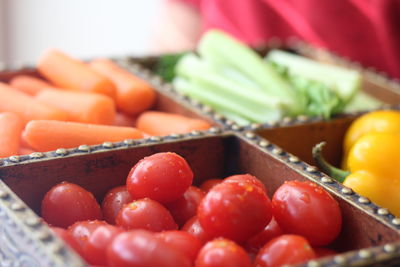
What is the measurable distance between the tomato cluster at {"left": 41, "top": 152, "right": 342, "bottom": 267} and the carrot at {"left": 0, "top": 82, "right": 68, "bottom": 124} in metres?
0.36

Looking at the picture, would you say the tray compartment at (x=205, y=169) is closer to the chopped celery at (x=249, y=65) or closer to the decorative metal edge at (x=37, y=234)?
the decorative metal edge at (x=37, y=234)

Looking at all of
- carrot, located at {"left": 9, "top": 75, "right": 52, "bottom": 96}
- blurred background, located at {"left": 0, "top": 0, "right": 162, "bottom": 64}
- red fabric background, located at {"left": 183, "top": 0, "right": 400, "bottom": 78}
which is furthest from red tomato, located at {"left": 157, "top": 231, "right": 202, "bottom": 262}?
blurred background, located at {"left": 0, "top": 0, "right": 162, "bottom": 64}

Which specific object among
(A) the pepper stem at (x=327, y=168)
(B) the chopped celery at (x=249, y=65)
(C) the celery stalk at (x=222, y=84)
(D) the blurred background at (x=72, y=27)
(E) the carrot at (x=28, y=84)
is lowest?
(D) the blurred background at (x=72, y=27)

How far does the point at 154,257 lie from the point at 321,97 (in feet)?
2.93

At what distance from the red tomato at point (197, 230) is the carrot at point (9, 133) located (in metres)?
0.42

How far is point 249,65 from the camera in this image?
1.77m

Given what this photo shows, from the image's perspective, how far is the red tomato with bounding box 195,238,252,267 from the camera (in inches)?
32.3

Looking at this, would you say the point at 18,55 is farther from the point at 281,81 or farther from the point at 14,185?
the point at 14,185

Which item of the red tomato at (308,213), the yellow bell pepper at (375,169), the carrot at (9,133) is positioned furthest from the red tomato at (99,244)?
the yellow bell pepper at (375,169)

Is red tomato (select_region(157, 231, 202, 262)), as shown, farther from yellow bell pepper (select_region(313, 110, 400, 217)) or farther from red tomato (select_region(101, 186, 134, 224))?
yellow bell pepper (select_region(313, 110, 400, 217))

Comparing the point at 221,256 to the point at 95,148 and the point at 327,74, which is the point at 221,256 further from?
the point at 327,74

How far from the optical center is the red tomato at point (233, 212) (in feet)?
2.96

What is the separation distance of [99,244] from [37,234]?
82mm

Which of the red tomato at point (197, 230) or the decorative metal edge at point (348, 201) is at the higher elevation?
the decorative metal edge at point (348, 201)
